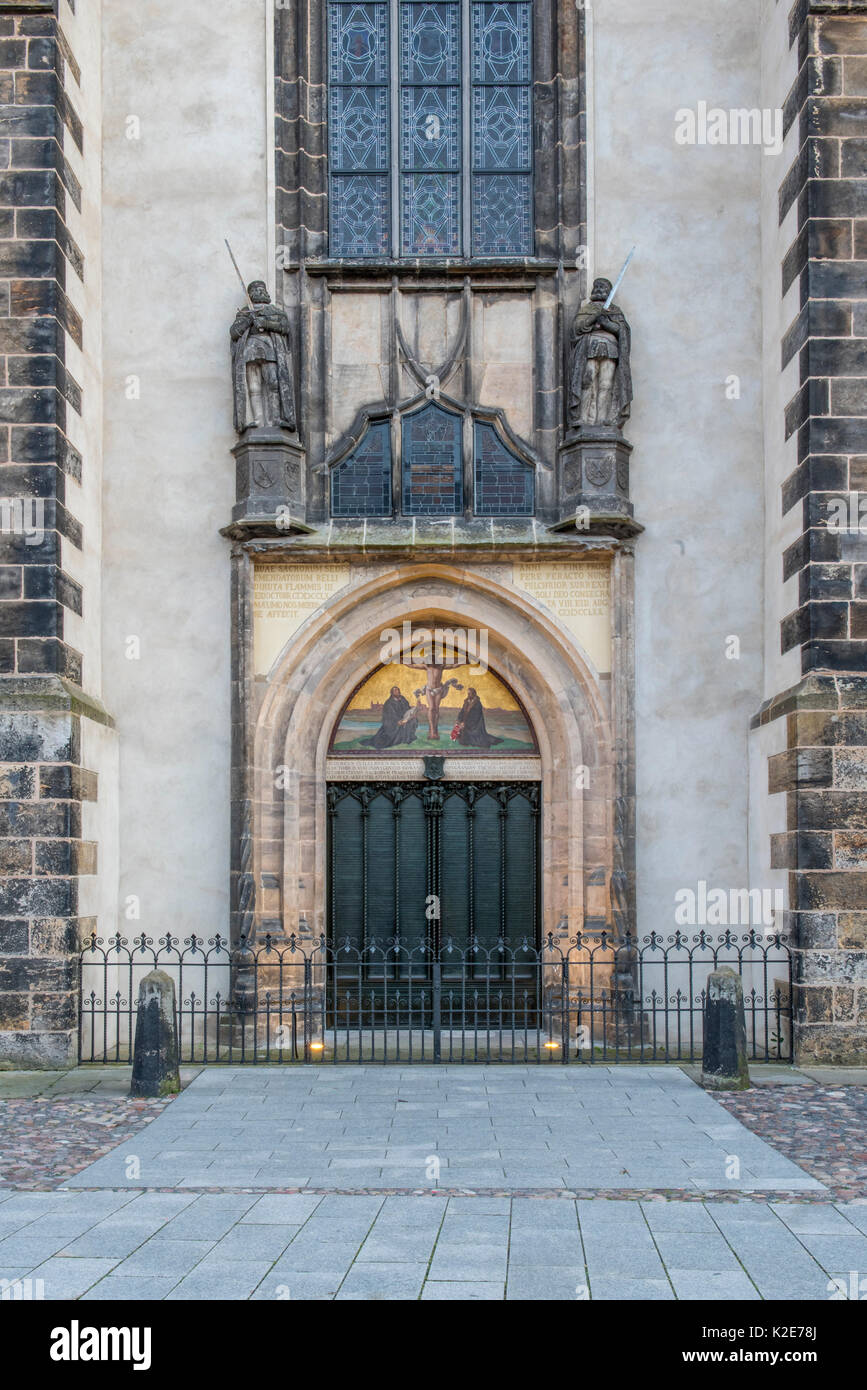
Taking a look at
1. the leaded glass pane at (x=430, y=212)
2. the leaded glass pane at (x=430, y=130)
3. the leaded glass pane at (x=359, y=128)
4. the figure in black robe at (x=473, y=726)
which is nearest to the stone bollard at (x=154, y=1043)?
the figure in black robe at (x=473, y=726)

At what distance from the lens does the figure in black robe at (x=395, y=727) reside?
13.1 meters

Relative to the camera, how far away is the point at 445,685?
1314cm

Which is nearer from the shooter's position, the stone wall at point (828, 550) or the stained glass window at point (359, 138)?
the stone wall at point (828, 550)

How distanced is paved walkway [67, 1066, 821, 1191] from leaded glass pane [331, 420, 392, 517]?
16.3 feet

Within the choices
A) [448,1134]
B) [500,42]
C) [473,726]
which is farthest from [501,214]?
[448,1134]

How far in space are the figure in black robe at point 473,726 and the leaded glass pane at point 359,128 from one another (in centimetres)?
506

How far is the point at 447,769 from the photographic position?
13.0 meters

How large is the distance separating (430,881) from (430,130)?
6.99m

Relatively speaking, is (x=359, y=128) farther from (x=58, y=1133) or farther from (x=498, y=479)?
(x=58, y=1133)

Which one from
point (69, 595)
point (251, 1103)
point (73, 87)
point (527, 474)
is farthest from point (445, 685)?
point (73, 87)

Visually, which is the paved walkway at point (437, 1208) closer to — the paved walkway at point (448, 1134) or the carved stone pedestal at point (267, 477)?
the paved walkway at point (448, 1134)

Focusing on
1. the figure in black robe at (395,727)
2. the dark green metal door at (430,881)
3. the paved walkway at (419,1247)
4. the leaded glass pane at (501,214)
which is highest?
the leaded glass pane at (501,214)

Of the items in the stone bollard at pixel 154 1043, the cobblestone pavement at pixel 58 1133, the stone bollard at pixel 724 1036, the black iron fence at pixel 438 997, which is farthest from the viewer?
the black iron fence at pixel 438 997

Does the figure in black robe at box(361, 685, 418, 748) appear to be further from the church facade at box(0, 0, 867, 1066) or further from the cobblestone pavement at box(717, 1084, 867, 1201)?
the cobblestone pavement at box(717, 1084, 867, 1201)
